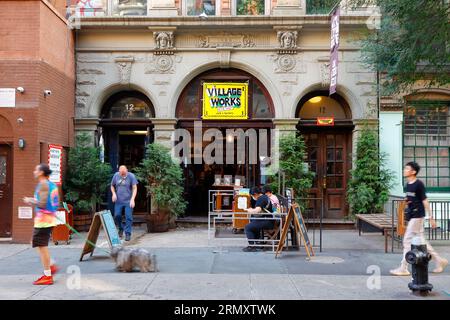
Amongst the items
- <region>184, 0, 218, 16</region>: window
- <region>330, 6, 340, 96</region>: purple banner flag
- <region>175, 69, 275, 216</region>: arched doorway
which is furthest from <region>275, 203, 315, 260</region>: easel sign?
<region>184, 0, 218, 16</region>: window

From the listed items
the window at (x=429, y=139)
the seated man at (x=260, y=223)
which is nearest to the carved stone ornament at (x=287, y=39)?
the window at (x=429, y=139)

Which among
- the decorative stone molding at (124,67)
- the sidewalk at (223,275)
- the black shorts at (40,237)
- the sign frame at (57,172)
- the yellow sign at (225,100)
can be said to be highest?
the decorative stone molding at (124,67)

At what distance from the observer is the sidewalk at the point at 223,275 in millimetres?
7062

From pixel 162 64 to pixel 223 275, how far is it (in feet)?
26.6

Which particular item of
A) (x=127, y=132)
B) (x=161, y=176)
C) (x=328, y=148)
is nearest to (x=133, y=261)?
(x=161, y=176)

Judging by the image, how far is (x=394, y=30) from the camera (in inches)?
483

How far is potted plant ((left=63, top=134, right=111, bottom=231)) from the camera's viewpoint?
13.1 metres

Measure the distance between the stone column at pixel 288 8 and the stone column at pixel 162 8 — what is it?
2.91 metres

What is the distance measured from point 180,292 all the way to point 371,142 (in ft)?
28.3

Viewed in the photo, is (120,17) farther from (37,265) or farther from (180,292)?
(180,292)

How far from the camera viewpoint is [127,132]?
1542 cm

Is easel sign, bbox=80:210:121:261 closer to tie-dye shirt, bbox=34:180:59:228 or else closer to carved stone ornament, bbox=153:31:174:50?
tie-dye shirt, bbox=34:180:59:228

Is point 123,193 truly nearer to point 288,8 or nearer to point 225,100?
point 225,100

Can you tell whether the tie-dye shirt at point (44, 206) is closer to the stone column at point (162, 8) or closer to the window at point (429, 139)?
the stone column at point (162, 8)
